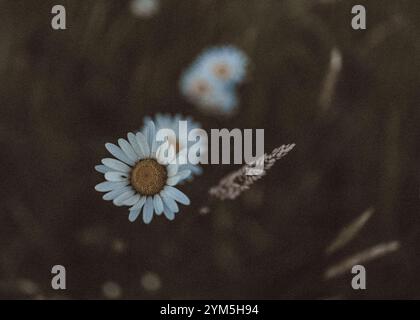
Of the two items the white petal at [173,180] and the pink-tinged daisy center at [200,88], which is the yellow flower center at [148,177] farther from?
the pink-tinged daisy center at [200,88]

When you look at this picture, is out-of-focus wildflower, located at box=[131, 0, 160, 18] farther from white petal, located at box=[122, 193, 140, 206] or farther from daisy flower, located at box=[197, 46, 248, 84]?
white petal, located at box=[122, 193, 140, 206]

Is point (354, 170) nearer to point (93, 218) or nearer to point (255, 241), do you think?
point (255, 241)

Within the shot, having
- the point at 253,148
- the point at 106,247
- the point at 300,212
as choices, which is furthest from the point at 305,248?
the point at 106,247

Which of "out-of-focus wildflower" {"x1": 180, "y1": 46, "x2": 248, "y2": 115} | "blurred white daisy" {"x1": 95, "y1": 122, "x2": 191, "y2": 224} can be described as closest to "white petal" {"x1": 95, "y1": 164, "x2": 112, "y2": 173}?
"blurred white daisy" {"x1": 95, "y1": 122, "x2": 191, "y2": 224}

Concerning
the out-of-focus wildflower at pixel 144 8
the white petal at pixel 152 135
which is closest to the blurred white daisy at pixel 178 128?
the white petal at pixel 152 135
